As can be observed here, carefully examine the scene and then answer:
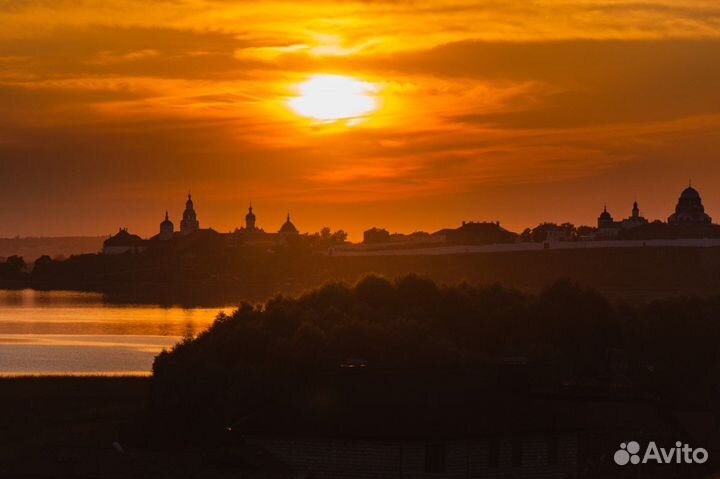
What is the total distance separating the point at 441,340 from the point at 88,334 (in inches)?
2311

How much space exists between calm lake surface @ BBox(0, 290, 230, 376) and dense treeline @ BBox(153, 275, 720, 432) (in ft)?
47.1

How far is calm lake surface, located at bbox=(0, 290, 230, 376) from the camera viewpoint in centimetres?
8650

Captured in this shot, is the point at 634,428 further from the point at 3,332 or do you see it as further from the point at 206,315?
the point at 206,315

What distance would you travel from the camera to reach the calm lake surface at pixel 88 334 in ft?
284

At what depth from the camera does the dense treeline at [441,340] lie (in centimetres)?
5469

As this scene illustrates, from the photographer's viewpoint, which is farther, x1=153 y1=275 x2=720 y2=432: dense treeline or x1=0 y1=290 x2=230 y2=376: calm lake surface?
x1=0 y1=290 x2=230 y2=376: calm lake surface

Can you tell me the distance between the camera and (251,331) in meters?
62.6

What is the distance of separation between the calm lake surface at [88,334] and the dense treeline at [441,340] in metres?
14.3

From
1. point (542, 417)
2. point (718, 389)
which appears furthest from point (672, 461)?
point (718, 389)

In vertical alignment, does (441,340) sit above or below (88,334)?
above

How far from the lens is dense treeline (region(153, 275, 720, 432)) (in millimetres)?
54688

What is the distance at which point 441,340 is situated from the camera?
67062 mm

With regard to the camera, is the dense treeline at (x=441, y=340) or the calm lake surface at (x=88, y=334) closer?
the dense treeline at (x=441, y=340)

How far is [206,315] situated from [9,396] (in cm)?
9452
